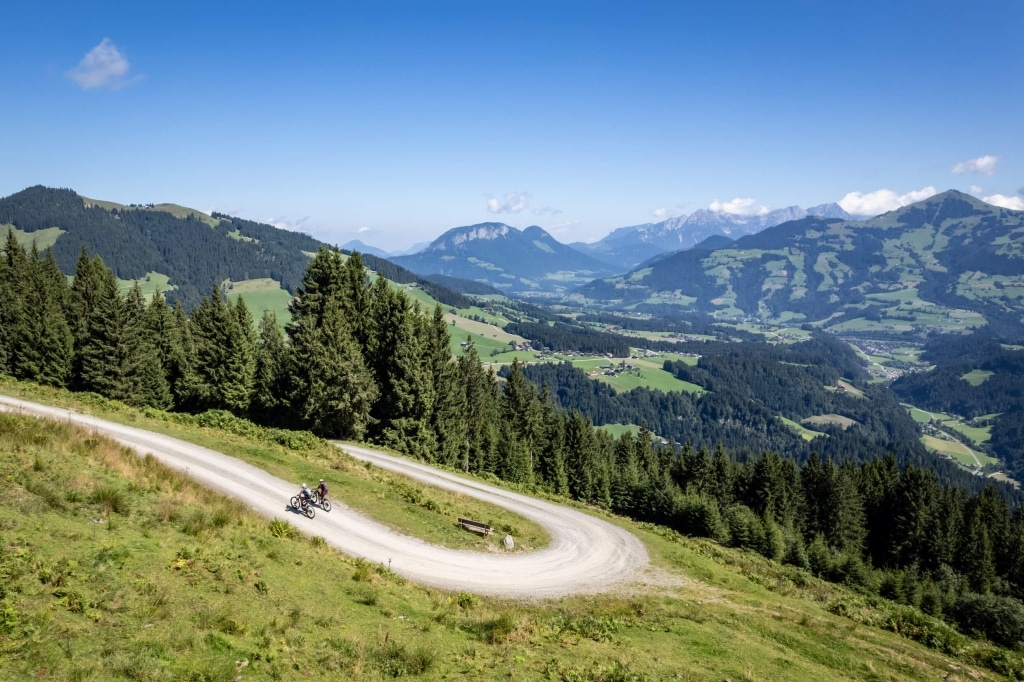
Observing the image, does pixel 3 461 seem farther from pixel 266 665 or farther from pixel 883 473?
pixel 883 473

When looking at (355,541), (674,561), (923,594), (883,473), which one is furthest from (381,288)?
(883,473)

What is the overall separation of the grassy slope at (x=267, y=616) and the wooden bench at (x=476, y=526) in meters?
7.25

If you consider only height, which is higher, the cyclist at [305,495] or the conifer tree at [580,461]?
the cyclist at [305,495]

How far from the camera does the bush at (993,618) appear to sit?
32406mm

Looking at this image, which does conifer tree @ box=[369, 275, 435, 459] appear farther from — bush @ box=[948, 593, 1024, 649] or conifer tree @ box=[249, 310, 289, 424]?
bush @ box=[948, 593, 1024, 649]

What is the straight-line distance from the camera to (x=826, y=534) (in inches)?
3204

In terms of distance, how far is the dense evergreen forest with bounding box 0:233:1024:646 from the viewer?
49.9 m

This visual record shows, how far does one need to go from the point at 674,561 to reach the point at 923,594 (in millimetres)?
37361

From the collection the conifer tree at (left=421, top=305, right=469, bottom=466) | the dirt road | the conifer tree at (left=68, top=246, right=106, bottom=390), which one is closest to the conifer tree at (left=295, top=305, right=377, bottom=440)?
the conifer tree at (left=421, top=305, right=469, bottom=466)

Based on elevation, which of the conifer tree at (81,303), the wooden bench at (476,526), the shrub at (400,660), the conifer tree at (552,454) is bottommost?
the conifer tree at (552,454)

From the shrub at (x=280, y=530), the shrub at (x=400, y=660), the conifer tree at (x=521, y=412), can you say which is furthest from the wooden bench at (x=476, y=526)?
the conifer tree at (x=521, y=412)

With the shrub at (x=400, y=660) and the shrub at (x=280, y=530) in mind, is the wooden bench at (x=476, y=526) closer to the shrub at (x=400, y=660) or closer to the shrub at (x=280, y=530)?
the shrub at (x=280, y=530)

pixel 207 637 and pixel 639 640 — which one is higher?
pixel 207 637

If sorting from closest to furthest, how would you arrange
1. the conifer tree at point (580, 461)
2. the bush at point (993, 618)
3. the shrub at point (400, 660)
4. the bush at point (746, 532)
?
1. the shrub at point (400, 660)
2. the bush at point (993, 618)
3. the bush at point (746, 532)
4. the conifer tree at point (580, 461)
